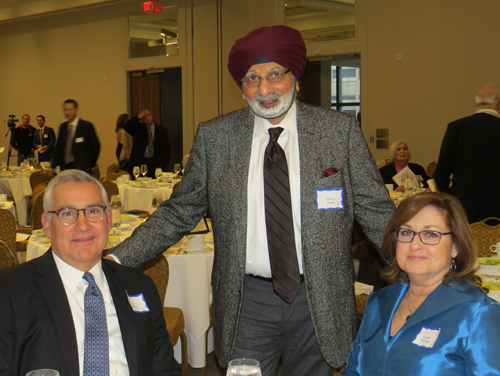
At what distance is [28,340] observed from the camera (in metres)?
1.72

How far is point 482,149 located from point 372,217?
356 centimetres

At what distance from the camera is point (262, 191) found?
1.99 metres

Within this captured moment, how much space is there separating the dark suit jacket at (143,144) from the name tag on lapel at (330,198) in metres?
8.72

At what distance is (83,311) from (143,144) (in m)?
9.04

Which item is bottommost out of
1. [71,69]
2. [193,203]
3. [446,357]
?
[446,357]

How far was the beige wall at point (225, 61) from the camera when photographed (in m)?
10.9

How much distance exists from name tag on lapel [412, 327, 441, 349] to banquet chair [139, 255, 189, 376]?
1937 mm

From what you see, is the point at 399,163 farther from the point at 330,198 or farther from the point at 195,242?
the point at 330,198

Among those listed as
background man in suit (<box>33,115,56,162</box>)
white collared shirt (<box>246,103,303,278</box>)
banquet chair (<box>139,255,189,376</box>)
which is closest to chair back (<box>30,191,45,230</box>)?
banquet chair (<box>139,255,189,376</box>)

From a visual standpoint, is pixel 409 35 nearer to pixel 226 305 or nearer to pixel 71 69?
pixel 71 69

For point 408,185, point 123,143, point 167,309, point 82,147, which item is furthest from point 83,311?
point 123,143

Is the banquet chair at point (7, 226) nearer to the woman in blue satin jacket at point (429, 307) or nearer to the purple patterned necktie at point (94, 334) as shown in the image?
the purple patterned necktie at point (94, 334)

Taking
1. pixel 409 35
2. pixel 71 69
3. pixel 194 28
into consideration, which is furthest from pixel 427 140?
pixel 71 69

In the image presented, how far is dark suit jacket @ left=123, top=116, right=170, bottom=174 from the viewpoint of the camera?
10.6 m
